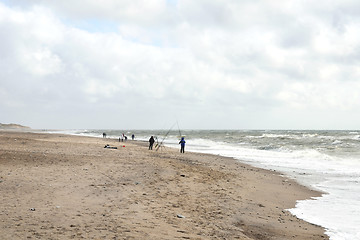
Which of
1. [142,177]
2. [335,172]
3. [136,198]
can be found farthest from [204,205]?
[335,172]

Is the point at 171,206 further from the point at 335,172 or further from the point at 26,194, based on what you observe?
the point at 335,172

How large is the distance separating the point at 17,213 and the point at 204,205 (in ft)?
15.2

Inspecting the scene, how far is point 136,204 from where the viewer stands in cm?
779

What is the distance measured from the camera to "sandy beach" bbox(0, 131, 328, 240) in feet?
19.2

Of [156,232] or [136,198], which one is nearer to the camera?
[156,232]

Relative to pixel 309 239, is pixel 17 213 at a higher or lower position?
higher

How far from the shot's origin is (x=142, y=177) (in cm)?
1127

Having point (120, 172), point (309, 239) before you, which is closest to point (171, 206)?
point (309, 239)

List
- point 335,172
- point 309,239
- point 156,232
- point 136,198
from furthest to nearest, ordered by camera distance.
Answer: point 335,172 → point 136,198 → point 309,239 → point 156,232

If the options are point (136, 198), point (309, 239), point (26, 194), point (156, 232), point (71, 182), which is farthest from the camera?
point (71, 182)

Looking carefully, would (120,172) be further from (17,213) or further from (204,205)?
(17,213)

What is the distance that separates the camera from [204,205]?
8.52m

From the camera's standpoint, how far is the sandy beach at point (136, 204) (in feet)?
19.2

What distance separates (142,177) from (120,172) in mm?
1119
